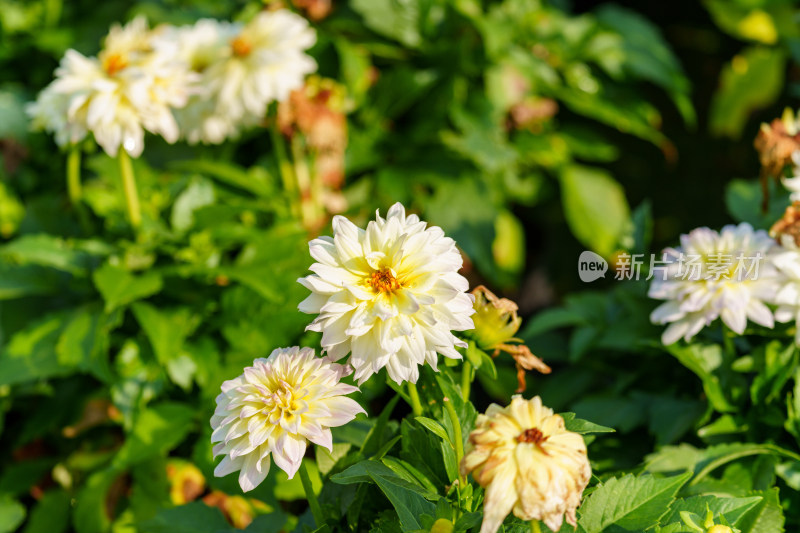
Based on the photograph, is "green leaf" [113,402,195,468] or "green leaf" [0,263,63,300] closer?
"green leaf" [113,402,195,468]

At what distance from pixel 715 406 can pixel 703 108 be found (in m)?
2.10

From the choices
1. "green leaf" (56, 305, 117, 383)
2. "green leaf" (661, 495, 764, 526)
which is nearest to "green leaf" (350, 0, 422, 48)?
"green leaf" (56, 305, 117, 383)

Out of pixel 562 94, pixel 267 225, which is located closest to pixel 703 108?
pixel 562 94

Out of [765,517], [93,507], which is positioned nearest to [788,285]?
[765,517]

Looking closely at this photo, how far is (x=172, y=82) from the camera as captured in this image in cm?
138

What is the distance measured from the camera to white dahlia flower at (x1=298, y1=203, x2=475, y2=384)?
2.66ft

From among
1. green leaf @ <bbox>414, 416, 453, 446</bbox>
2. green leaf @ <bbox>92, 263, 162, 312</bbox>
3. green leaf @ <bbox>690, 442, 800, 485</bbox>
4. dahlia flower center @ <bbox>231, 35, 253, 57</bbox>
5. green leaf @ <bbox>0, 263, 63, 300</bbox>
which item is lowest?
green leaf @ <bbox>0, 263, 63, 300</bbox>

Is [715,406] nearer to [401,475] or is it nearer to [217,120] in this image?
[401,475]

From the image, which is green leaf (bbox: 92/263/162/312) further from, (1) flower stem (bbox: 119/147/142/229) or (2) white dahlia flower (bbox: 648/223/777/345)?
(2) white dahlia flower (bbox: 648/223/777/345)

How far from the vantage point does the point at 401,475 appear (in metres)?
0.85

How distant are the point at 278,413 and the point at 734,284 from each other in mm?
741

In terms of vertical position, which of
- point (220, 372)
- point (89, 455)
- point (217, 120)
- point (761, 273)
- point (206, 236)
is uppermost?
point (761, 273)

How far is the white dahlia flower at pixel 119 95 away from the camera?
1326mm

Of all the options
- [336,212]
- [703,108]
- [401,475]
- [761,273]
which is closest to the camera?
[401,475]
